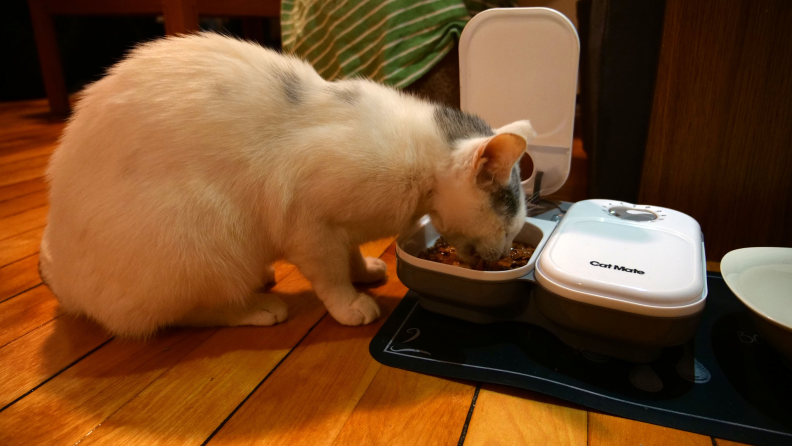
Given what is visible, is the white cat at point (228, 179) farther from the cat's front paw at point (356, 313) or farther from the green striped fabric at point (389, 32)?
the green striped fabric at point (389, 32)

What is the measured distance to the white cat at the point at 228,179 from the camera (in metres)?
1.02

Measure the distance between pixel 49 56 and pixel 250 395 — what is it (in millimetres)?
3768

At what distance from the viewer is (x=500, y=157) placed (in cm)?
95

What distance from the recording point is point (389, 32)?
1832 mm

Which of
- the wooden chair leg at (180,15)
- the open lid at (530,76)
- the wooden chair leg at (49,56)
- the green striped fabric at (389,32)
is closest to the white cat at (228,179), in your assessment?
the open lid at (530,76)

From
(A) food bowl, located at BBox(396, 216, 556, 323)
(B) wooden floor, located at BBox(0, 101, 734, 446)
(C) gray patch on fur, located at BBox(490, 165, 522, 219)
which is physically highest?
(C) gray patch on fur, located at BBox(490, 165, 522, 219)

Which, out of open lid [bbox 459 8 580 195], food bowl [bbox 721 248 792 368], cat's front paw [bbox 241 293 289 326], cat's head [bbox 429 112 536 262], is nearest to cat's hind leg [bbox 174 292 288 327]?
cat's front paw [bbox 241 293 289 326]

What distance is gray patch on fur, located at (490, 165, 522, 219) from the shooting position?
3.41 ft

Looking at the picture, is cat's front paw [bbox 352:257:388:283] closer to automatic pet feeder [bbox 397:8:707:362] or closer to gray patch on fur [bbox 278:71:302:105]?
automatic pet feeder [bbox 397:8:707:362]

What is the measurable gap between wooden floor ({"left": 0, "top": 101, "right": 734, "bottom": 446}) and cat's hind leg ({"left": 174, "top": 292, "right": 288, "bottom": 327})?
0.02 meters

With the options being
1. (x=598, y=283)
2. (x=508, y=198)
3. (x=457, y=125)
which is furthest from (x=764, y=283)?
(x=457, y=125)

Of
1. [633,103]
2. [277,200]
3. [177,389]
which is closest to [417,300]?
[277,200]

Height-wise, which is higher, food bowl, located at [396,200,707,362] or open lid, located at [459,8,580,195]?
open lid, located at [459,8,580,195]

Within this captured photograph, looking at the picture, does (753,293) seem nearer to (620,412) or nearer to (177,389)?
(620,412)
